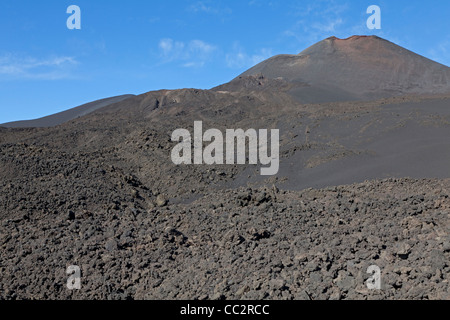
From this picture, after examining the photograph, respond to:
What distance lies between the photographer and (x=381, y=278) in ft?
14.8

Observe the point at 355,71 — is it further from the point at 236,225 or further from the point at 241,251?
the point at 241,251

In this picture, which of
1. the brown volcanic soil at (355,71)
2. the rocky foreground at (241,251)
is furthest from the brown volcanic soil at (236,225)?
the brown volcanic soil at (355,71)

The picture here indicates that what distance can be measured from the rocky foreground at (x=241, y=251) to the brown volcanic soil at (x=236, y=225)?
0.06 feet

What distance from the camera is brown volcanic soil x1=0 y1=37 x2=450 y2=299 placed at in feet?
15.9

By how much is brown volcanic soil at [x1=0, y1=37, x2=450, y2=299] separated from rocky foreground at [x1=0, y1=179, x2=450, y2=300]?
2 cm

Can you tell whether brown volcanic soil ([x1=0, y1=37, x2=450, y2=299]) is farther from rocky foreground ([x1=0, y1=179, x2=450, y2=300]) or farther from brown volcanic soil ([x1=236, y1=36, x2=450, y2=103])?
brown volcanic soil ([x1=236, y1=36, x2=450, y2=103])

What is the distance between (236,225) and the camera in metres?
6.98

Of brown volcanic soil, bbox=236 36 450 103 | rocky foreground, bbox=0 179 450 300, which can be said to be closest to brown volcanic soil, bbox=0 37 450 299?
rocky foreground, bbox=0 179 450 300

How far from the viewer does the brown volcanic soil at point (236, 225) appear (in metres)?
4.86

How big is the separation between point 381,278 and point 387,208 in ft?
9.28

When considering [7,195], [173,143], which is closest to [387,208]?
[7,195]

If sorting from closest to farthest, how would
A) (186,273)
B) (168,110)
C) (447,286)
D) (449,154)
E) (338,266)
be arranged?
(447,286) → (338,266) → (186,273) → (449,154) → (168,110)
